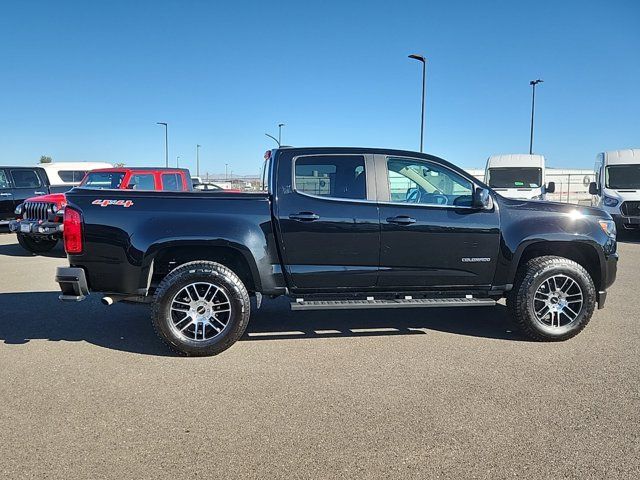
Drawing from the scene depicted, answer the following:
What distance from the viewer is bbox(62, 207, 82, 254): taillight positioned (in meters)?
4.56

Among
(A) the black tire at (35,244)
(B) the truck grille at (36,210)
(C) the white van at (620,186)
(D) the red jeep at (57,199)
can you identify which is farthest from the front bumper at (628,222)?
(A) the black tire at (35,244)

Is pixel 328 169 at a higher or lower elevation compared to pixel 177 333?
higher

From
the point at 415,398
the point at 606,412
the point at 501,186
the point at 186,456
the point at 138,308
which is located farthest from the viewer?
the point at 501,186

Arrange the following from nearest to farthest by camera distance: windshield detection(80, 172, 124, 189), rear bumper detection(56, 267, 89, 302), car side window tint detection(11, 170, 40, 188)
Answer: rear bumper detection(56, 267, 89, 302)
windshield detection(80, 172, 124, 189)
car side window tint detection(11, 170, 40, 188)

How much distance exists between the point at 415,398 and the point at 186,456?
1666 millimetres

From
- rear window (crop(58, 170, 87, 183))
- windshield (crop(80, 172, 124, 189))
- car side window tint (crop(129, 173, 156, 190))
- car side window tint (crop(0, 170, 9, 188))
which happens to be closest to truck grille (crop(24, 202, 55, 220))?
windshield (crop(80, 172, 124, 189))

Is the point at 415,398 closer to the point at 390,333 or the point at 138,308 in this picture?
the point at 390,333

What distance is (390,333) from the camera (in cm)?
536

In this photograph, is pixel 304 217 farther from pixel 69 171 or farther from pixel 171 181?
pixel 69 171

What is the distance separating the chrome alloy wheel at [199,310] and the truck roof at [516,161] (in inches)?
556

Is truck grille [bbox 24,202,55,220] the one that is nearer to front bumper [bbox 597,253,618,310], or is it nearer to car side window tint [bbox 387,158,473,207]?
car side window tint [bbox 387,158,473,207]

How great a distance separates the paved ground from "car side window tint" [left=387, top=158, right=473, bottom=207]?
4.62 feet

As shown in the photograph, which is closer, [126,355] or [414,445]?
[414,445]

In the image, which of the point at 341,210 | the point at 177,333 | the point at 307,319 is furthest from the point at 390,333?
the point at 177,333
